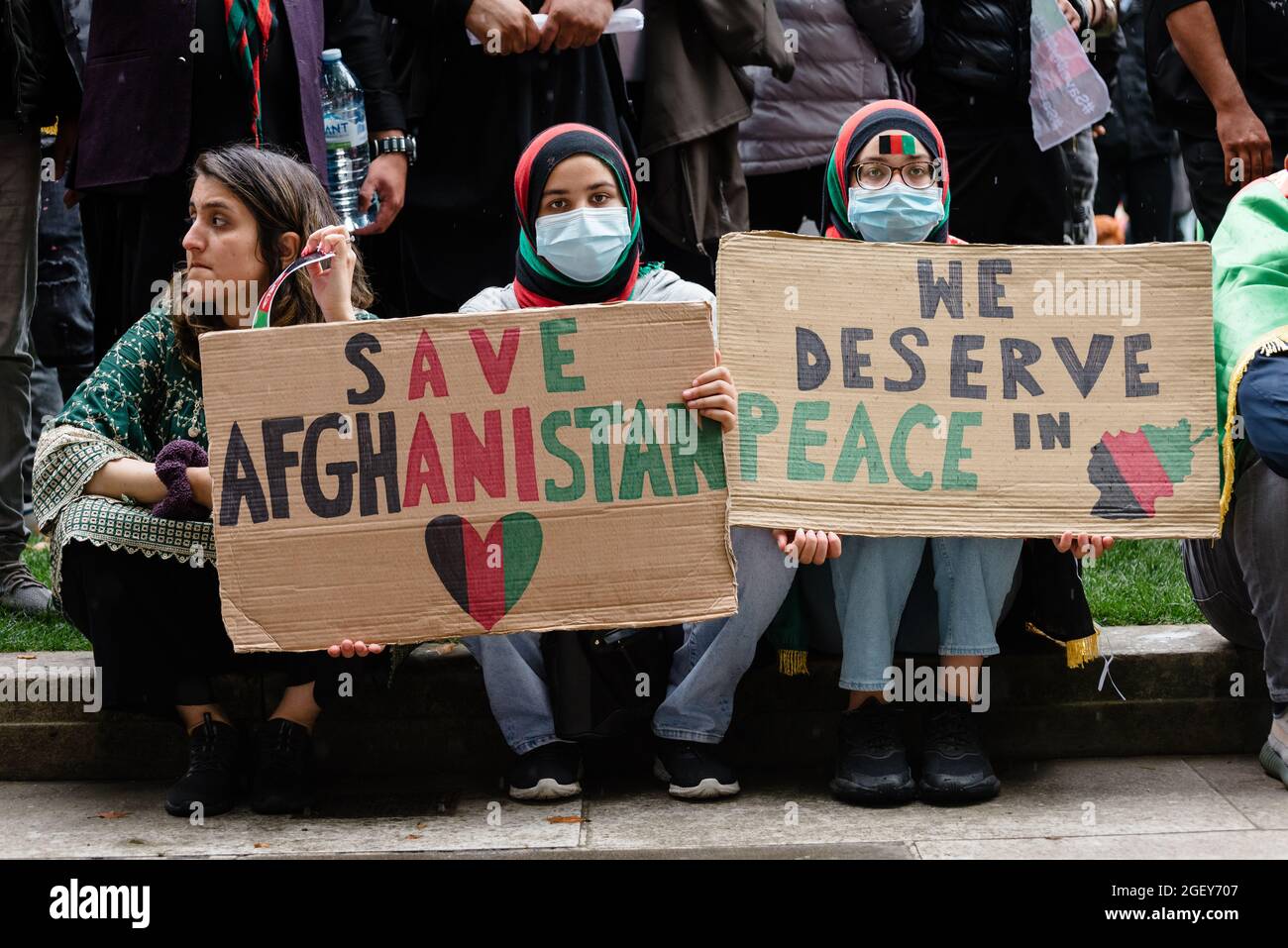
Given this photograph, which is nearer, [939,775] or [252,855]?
[252,855]

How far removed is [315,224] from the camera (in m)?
4.04

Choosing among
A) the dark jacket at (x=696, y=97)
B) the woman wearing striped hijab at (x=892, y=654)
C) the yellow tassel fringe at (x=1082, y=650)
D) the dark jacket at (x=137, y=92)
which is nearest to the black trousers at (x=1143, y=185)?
the dark jacket at (x=696, y=97)

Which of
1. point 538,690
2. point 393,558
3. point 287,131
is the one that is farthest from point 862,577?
point 287,131

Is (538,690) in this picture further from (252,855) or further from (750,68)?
(750,68)

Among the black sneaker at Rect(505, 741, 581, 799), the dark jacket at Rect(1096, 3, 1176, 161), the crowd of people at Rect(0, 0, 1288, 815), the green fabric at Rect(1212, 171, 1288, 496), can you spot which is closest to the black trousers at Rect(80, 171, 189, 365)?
the crowd of people at Rect(0, 0, 1288, 815)

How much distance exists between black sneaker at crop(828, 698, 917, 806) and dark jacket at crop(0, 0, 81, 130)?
2800 mm

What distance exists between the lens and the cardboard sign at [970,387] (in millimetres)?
3592

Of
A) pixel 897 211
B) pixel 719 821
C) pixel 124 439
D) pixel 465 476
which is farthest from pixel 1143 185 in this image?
pixel 124 439

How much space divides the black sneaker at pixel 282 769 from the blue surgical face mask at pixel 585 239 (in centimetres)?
122

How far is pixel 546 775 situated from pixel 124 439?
124 cm

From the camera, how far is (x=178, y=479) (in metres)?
3.75

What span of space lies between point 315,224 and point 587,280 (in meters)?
0.68

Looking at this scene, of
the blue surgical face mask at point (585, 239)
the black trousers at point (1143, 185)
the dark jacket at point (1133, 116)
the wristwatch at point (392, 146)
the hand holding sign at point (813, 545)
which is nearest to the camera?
the hand holding sign at point (813, 545)

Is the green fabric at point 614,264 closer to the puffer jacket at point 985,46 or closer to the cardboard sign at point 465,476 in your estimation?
the cardboard sign at point 465,476
